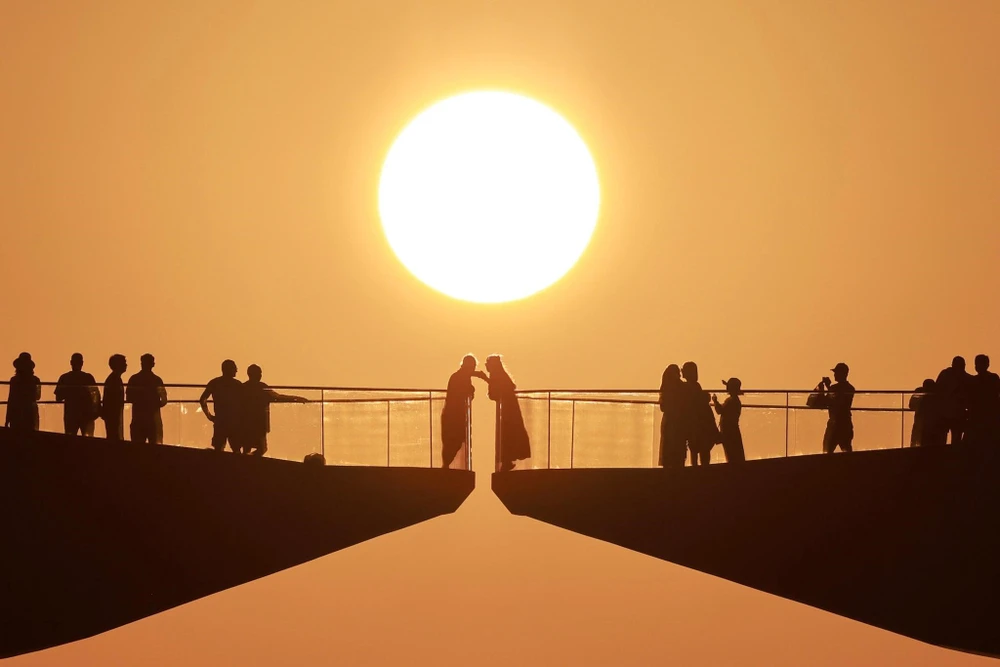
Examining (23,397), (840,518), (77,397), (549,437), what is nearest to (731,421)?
(840,518)

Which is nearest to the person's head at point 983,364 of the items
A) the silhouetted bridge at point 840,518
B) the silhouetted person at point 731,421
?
the silhouetted bridge at point 840,518

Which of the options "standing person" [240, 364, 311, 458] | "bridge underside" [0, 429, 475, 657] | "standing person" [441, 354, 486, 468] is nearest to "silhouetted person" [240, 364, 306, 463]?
"standing person" [240, 364, 311, 458]

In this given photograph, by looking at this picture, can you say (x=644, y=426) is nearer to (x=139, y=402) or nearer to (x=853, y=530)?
(x=853, y=530)

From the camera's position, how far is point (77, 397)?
28.1m

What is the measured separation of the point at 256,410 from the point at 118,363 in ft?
7.32

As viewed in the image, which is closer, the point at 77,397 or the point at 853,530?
the point at 77,397

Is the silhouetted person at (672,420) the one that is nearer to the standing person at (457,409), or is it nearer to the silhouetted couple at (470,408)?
the silhouetted couple at (470,408)

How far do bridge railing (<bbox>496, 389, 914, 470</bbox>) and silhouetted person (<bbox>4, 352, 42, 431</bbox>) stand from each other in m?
7.38

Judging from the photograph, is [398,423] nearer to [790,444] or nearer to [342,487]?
[342,487]

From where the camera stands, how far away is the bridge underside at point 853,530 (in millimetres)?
28328

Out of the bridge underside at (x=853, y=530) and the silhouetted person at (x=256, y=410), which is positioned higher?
the silhouetted person at (x=256, y=410)

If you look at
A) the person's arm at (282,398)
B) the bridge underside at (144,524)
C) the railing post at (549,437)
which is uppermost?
the person's arm at (282,398)

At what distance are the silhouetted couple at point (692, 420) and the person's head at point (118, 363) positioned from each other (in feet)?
26.5

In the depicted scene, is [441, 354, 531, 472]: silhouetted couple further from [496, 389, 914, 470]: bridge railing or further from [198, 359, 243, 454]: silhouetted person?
[198, 359, 243, 454]: silhouetted person
